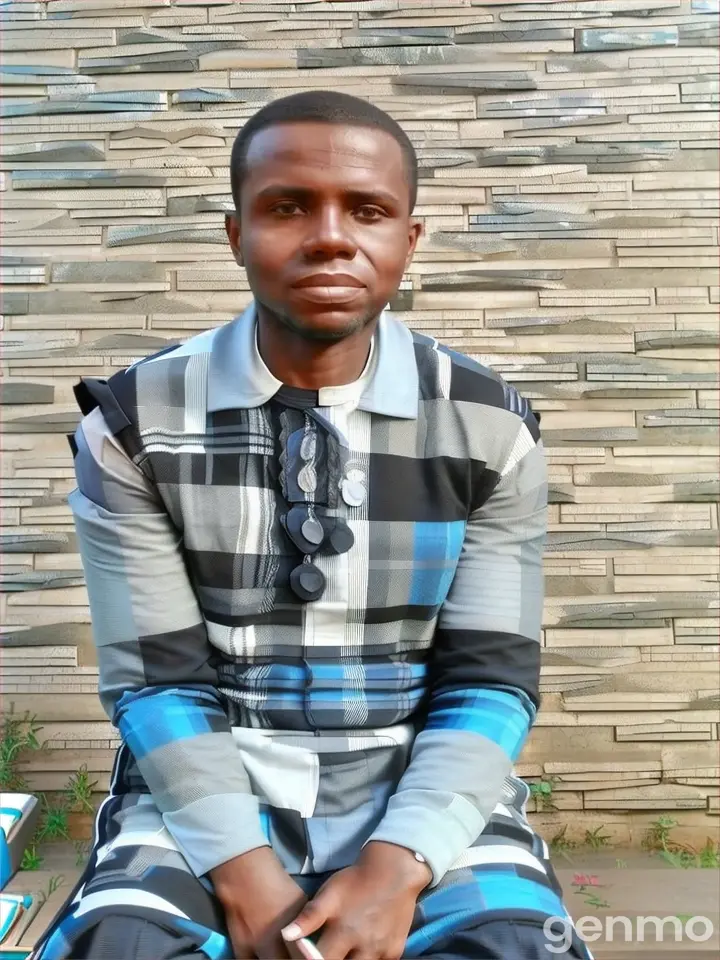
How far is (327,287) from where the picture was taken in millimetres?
1339

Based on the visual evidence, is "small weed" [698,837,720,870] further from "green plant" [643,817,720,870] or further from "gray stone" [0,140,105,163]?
"gray stone" [0,140,105,163]

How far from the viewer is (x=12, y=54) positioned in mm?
2346

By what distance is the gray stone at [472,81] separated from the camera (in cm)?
229

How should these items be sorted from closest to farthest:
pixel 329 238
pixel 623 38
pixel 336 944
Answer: pixel 336 944 < pixel 329 238 < pixel 623 38

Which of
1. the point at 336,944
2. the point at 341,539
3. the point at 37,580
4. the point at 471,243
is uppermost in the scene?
the point at 471,243

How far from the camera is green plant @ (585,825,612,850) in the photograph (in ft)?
7.92

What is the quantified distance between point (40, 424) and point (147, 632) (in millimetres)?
1204

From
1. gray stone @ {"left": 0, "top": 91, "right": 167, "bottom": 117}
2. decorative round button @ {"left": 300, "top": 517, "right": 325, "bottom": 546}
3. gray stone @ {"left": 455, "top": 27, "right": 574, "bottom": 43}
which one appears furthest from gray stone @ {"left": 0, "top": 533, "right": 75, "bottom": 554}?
gray stone @ {"left": 455, "top": 27, "right": 574, "bottom": 43}

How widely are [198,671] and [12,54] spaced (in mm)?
1840

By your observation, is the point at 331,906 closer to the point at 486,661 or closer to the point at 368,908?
the point at 368,908

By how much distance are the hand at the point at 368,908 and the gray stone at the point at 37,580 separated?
4.70 feet

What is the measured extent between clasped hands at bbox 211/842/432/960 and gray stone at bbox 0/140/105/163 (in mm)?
1864

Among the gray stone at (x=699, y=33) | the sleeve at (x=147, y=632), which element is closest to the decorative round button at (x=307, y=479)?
the sleeve at (x=147, y=632)

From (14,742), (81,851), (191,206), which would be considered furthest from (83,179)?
(81,851)
